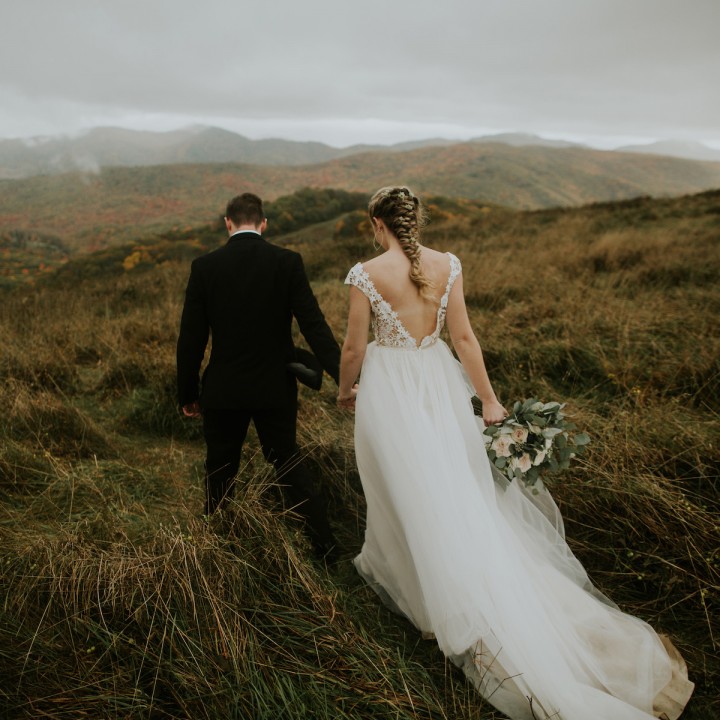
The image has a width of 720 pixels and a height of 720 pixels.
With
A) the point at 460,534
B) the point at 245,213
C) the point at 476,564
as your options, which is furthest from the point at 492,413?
the point at 245,213

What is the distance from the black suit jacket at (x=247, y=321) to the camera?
110 inches

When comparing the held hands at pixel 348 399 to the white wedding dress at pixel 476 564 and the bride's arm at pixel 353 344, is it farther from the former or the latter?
the white wedding dress at pixel 476 564

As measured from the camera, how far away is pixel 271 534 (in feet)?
8.49

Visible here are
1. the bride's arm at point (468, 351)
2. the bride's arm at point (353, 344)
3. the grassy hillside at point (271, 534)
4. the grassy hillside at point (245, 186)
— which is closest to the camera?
the grassy hillside at point (271, 534)

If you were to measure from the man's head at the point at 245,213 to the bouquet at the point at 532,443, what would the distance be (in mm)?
1895

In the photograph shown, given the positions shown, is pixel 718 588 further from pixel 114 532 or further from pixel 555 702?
pixel 114 532

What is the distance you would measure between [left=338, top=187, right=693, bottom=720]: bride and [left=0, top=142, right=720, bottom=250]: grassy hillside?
4103 cm

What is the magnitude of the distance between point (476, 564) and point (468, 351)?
1144mm

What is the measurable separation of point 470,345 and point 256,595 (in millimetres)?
1770

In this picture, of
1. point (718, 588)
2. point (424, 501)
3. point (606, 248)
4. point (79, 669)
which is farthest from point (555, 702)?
point (606, 248)

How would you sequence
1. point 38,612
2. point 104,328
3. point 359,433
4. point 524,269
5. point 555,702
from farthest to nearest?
point 524,269
point 104,328
point 359,433
point 38,612
point 555,702

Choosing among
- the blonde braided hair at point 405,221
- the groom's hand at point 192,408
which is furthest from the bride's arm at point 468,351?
the groom's hand at point 192,408

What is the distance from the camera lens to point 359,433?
8.98ft

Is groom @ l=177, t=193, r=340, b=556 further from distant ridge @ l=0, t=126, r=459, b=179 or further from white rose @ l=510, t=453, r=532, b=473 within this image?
distant ridge @ l=0, t=126, r=459, b=179
